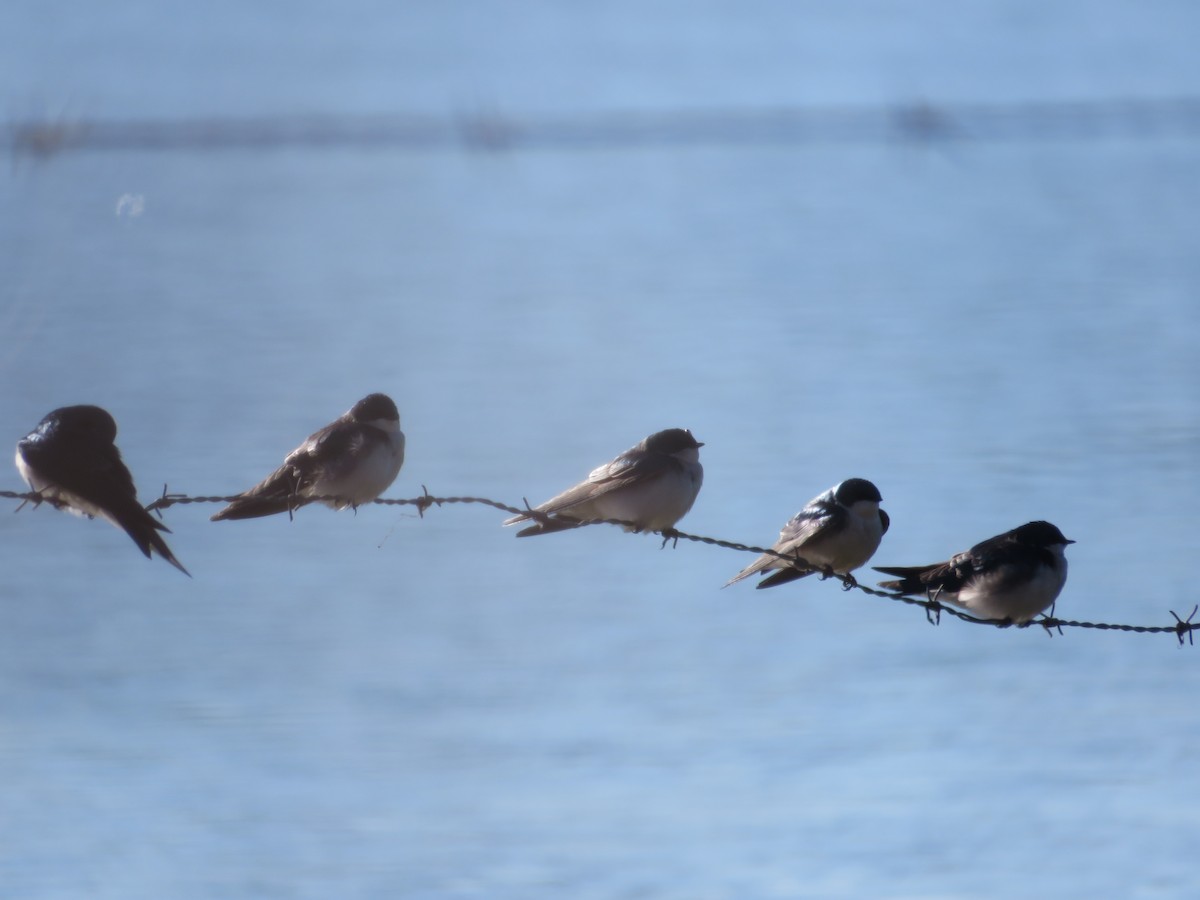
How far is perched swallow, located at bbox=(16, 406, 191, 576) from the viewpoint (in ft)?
20.6

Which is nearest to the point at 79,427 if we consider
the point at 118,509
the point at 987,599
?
the point at 118,509

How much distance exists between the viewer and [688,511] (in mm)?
6926

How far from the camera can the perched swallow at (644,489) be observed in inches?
264

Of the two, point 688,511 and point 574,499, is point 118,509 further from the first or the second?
point 688,511

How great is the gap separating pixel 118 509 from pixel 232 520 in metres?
0.61

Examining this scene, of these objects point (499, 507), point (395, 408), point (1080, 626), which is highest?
point (395, 408)

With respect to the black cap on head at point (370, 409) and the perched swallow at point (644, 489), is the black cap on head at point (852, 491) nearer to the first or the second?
the perched swallow at point (644, 489)

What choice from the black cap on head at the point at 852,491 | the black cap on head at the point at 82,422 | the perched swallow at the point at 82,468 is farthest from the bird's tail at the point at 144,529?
the black cap on head at the point at 852,491

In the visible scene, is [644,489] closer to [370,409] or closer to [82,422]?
[370,409]

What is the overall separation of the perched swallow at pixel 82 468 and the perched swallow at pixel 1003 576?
3.24 m

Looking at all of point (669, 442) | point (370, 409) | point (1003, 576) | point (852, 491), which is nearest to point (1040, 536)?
point (1003, 576)

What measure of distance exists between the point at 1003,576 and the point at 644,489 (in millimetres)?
1596

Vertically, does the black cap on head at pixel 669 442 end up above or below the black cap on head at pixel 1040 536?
above

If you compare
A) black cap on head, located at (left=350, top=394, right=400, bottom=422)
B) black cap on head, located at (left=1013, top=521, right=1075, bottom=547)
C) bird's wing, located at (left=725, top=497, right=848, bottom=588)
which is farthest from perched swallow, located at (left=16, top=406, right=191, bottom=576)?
black cap on head, located at (left=1013, top=521, right=1075, bottom=547)
